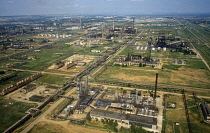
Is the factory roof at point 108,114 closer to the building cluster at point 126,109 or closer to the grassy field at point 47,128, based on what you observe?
the building cluster at point 126,109

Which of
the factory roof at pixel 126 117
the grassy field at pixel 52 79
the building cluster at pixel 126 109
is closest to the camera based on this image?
the factory roof at pixel 126 117

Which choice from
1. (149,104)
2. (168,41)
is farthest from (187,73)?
(168,41)

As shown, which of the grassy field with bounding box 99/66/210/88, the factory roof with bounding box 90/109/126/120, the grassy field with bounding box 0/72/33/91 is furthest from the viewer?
the grassy field with bounding box 99/66/210/88

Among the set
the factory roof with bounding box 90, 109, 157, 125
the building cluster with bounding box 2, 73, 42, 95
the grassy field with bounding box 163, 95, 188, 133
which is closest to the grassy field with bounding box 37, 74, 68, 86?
the building cluster with bounding box 2, 73, 42, 95

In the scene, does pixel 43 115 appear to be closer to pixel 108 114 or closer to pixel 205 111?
pixel 108 114

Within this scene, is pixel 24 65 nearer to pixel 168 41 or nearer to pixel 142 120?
pixel 142 120

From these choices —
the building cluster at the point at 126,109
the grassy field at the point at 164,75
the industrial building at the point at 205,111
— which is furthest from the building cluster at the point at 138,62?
the industrial building at the point at 205,111

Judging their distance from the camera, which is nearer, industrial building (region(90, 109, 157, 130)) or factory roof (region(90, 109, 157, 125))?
industrial building (region(90, 109, 157, 130))

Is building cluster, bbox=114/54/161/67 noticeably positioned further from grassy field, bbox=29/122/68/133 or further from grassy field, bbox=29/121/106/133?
grassy field, bbox=29/122/68/133
